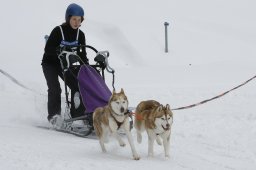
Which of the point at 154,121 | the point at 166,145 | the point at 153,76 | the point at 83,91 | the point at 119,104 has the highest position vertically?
the point at 153,76

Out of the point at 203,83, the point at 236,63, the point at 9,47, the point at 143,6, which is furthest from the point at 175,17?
the point at 203,83

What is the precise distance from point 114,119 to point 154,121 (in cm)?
42

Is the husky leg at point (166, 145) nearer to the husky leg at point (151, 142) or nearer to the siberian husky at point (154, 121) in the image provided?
the siberian husky at point (154, 121)

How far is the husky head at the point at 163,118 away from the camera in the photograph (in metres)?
5.24

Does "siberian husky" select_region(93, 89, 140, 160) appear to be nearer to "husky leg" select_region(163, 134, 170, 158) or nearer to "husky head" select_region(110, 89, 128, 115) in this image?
"husky head" select_region(110, 89, 128, 115)

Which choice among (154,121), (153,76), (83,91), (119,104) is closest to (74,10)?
(83,91)

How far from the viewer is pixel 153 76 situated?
11.2 meters

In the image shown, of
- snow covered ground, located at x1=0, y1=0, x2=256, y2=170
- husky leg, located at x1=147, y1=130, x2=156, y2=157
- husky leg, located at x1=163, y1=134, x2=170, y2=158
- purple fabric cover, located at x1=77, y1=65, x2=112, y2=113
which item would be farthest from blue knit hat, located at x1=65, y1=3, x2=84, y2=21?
husky leg, located at x1=163, y1=134, x2=170, y2=158

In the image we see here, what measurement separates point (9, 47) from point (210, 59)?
5.05 meters

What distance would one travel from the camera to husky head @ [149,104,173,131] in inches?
206

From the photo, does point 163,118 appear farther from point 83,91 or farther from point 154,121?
point 83,91

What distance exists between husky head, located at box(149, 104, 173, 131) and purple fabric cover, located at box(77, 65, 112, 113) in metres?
1.06

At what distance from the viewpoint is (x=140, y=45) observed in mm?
14344

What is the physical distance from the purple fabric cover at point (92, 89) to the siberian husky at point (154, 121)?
573 mm
